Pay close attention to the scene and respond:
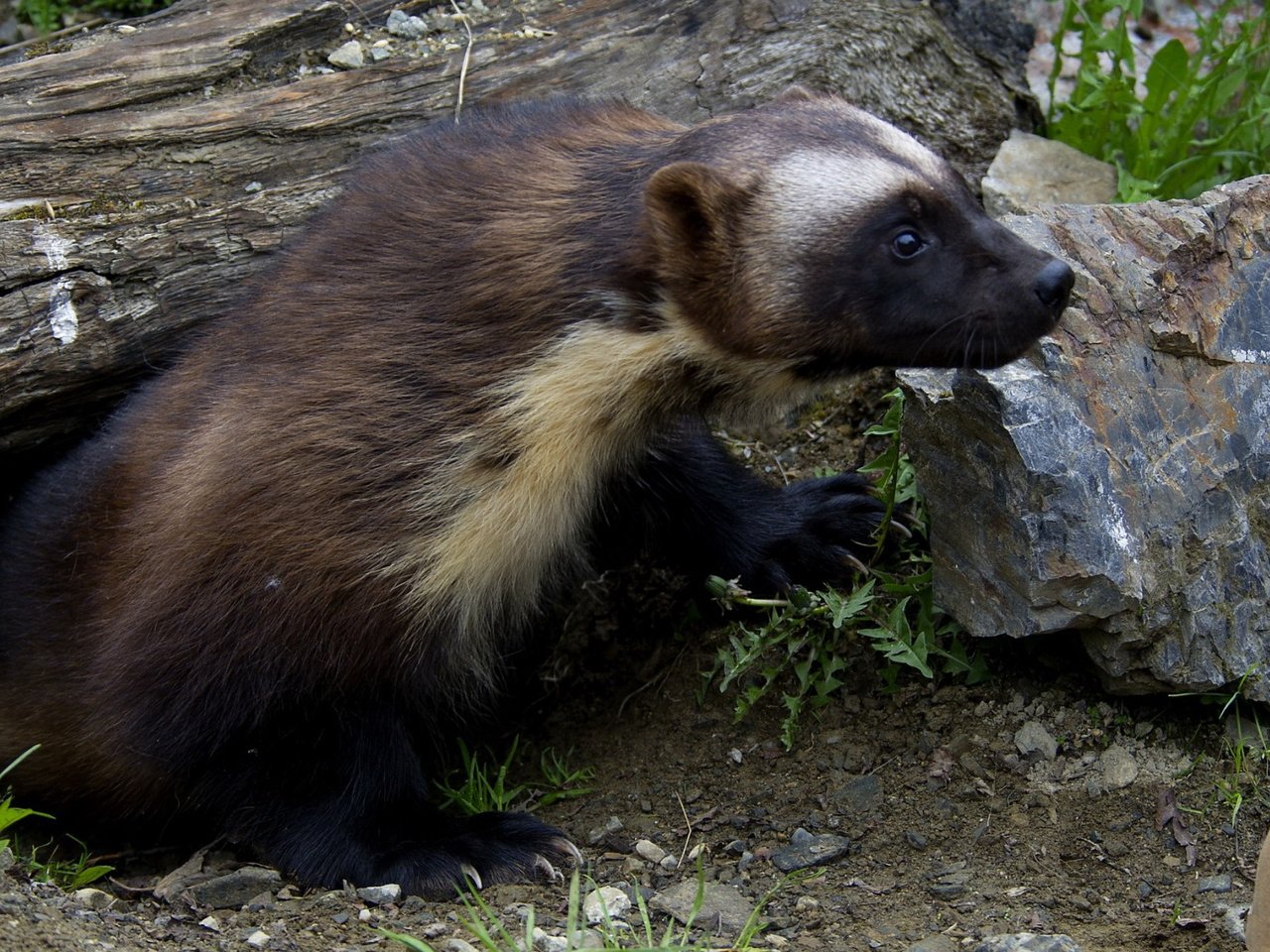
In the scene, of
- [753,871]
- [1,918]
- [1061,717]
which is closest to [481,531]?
[753,871]

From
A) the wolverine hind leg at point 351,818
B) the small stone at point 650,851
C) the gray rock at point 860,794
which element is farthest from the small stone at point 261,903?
the gray rock at point 860,794

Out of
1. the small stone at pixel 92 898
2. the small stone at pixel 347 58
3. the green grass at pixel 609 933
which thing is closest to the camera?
the green grass at pixel 609 933

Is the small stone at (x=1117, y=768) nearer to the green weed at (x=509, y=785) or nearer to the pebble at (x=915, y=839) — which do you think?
the pebble at (x=915, y=839)

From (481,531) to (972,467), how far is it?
1511 millimetres

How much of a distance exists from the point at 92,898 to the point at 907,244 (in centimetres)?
318

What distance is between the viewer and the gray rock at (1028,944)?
3256mm

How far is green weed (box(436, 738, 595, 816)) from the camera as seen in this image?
4.93m

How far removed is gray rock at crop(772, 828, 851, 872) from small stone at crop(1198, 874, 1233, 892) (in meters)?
1.01

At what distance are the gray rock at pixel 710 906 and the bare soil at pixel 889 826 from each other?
0.05 m

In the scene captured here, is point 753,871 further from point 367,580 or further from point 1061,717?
point 367,580

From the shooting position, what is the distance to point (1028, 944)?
3.30 metres

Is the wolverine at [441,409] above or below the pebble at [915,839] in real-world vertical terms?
above

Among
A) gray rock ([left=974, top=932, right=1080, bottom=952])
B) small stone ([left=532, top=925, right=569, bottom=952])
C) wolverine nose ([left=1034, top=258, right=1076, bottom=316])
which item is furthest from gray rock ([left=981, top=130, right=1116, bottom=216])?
small stone ([left=532, top=925, right=569, bottom=952])

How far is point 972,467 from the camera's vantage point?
4168 millimetres
